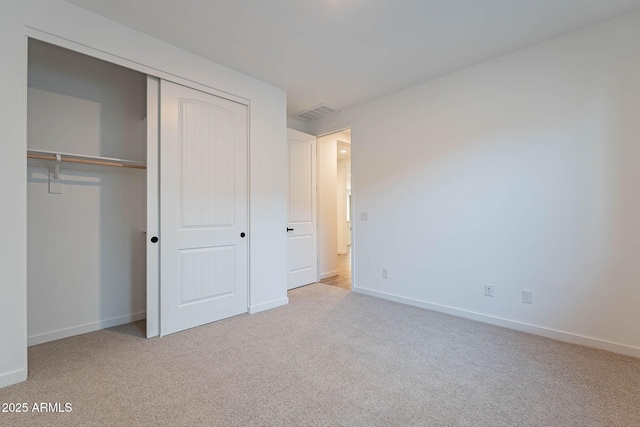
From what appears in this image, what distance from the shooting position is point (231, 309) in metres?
2.96

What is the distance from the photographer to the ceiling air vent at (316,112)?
4.06 metres

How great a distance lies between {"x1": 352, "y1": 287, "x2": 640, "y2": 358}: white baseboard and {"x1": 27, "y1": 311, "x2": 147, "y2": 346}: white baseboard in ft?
9.73

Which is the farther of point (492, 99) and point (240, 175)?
point (240, 175)

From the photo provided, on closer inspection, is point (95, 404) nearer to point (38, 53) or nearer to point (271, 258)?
point (271, 258)

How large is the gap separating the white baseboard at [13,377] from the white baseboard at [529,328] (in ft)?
11.0

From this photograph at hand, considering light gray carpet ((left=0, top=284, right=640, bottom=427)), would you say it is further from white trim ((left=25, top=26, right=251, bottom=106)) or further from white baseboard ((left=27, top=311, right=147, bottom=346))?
white trim ((left=25, top=26, right=251, bottom=106))

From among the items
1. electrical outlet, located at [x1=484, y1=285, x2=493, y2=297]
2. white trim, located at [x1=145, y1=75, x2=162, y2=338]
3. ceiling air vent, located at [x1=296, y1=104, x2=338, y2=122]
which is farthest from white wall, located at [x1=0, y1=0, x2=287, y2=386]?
electrical outlet, located at [x1=484, y1=285, x2=493, y2=297]

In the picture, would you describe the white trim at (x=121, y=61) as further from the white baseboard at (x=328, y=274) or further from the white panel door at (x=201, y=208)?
the white baseboard at (x=328, y=274)

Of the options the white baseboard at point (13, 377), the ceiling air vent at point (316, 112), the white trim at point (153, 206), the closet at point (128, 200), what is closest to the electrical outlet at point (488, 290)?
the closet at point (128, 200)

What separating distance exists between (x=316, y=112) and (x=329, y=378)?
3.58m

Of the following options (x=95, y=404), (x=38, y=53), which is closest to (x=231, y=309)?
(x=95, y=404)

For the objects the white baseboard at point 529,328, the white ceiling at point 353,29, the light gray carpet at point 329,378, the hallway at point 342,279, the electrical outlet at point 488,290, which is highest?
the white ceiling at point 353,29

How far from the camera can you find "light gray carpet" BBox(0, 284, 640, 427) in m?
1.50

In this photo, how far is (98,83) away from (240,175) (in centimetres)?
157
